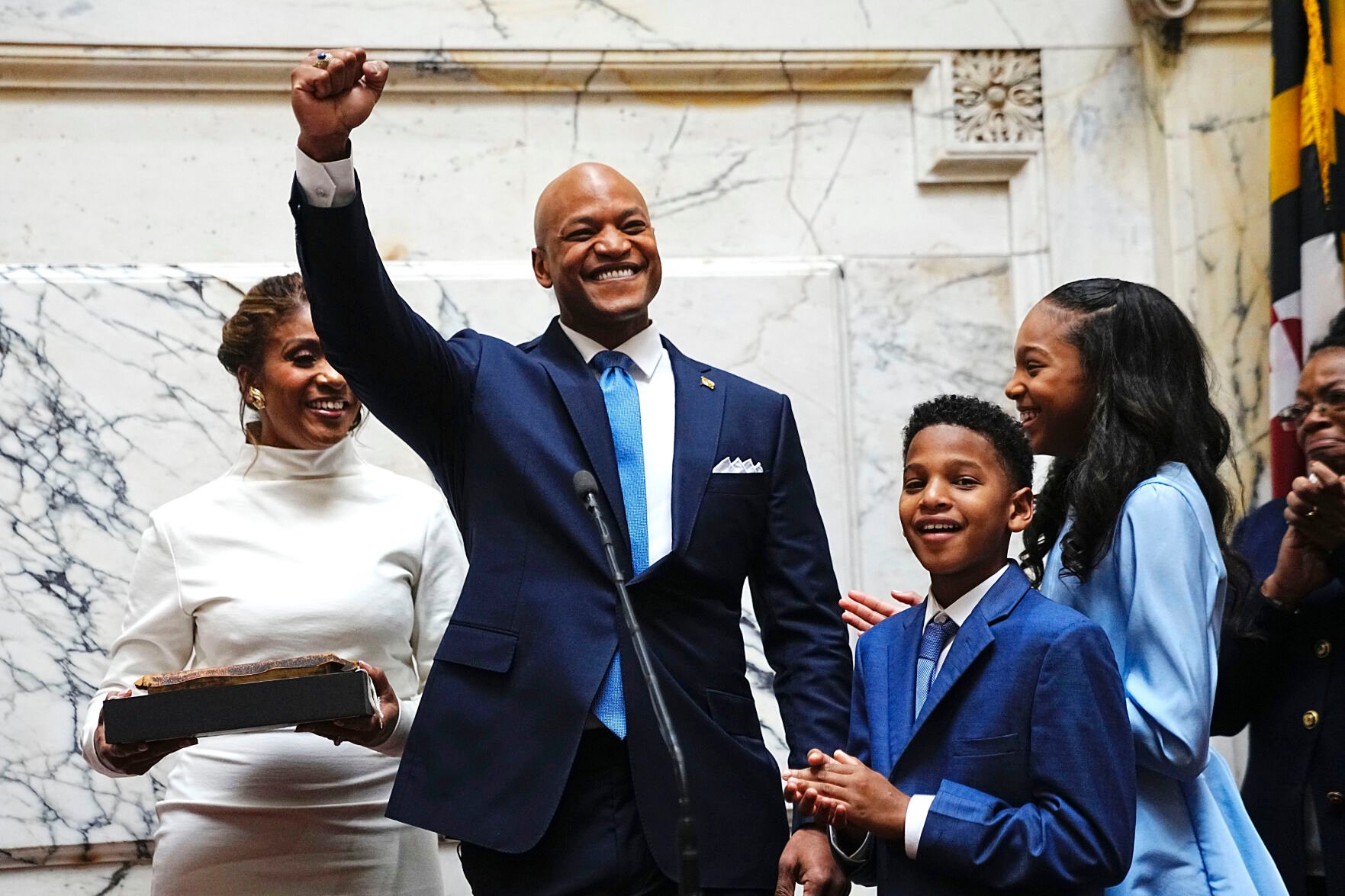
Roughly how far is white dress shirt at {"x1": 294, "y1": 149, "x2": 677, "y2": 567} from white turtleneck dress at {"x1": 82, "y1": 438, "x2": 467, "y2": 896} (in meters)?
0.58

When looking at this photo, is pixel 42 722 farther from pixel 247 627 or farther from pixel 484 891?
pixel 484 891

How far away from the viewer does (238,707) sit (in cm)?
245

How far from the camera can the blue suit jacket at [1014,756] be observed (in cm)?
218

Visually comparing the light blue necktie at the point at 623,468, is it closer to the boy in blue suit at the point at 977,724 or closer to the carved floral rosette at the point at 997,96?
the boy in blue suit at the point at 977,724

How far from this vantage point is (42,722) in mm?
3680

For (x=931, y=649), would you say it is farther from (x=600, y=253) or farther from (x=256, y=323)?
(x=256, y=323)

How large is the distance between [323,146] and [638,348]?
66 centimetres

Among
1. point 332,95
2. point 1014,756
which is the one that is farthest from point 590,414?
point 1014,756

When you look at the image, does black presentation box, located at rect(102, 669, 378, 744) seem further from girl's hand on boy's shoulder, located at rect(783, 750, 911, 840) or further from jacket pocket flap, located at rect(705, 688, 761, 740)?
girl's hand on boy's shoulder, located at rect(783, 750, 911, 840)

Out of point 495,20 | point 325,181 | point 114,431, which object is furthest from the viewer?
point 495,20

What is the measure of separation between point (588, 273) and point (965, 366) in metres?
1.74

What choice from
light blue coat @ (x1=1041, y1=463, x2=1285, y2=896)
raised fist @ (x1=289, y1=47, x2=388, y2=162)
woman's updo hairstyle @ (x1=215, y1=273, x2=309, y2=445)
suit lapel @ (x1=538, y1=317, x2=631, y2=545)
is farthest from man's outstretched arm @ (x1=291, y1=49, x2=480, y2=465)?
light blue coat @ (x1=1041, y1=463, x2=1285, y2=896)

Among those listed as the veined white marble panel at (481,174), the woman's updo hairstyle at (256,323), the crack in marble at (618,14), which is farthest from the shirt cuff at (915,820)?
the crack in marble at (618,14)

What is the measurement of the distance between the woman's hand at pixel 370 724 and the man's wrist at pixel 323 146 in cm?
80
